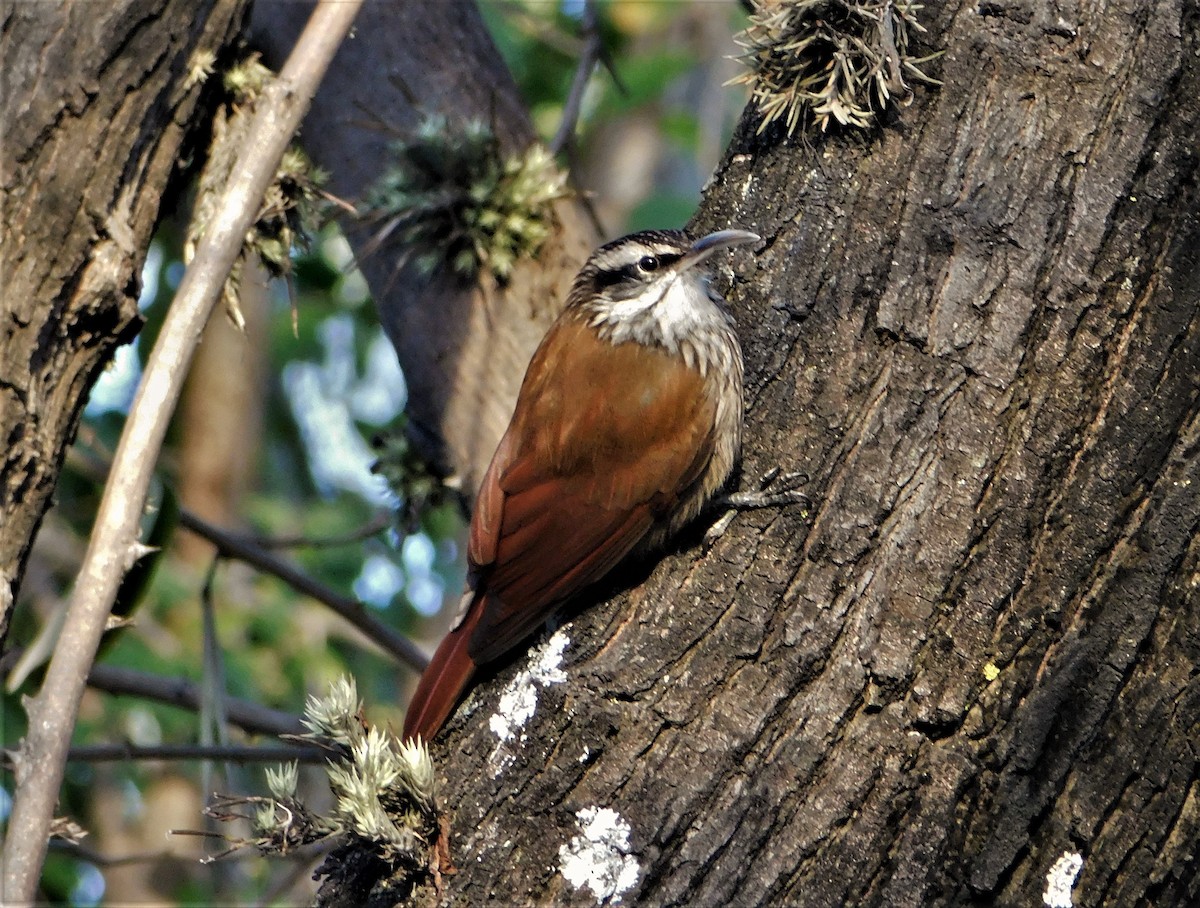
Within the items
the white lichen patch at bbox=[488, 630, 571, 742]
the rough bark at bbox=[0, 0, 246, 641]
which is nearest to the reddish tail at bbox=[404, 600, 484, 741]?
the white lichen patch at bbox=[488, 630, 571, 742]

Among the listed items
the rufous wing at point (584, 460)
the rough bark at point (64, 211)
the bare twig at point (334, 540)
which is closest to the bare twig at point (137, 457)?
the rough bark at point (64, 211)

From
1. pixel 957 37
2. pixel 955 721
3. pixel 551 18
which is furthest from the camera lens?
pixel 551 18

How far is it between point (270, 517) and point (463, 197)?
4.00 m

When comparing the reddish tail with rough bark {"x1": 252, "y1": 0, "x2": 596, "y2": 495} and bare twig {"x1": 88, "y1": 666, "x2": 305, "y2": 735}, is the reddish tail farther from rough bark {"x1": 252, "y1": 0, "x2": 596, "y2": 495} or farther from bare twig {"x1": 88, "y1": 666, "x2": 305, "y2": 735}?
bare twig {"x1": 88, "y1": 666, "x2": 305, "y2": 735}

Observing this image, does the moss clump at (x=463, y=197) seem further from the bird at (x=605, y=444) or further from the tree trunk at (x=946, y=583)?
the tree trunk at (x=946, y=583)

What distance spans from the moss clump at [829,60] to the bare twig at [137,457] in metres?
0.93

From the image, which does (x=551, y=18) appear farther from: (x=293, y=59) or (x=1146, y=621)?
(x=1146, y=621)

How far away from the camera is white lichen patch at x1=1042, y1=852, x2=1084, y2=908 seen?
2014 millimetres

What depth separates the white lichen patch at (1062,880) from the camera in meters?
2.01

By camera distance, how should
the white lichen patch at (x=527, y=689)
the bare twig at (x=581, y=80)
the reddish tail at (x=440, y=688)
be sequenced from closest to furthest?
the white lichen patch at (x=527, y=689), the reddish tail at (x=440, y=688), the bare twig at (x=581, y=80)

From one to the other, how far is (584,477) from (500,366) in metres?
0.68

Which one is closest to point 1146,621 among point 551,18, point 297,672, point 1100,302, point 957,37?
point 1100,302

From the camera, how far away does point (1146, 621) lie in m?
2.10

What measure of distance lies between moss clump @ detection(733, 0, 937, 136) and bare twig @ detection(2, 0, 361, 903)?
928mm
